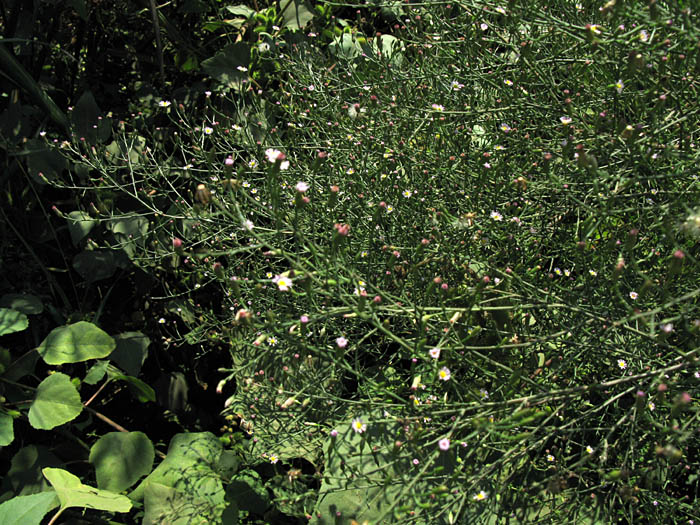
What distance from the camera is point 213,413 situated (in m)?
1.81

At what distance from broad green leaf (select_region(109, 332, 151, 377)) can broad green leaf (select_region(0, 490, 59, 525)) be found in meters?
0.49

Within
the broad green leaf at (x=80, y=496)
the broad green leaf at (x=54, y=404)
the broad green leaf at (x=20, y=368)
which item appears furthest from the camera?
the broad green leaf at (x=20, y=368)

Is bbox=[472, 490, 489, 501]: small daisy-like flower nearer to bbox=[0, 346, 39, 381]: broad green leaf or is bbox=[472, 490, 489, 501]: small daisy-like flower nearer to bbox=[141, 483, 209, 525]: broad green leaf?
bbox=[141, 483, 209, 525]: broad green leaf

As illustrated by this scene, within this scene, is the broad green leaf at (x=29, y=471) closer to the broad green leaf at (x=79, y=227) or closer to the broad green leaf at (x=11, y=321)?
the broad green leaf at (x=11, y=321)

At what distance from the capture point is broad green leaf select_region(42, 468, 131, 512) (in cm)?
120

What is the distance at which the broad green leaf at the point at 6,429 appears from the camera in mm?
1291

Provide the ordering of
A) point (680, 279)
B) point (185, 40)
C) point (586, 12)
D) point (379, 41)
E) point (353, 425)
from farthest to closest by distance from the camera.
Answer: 1. point (185, 40)
2. point (379, 41)
3. point (586, 12)
4. point (680, 279)
5. point (353, 425)

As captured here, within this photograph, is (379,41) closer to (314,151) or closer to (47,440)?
(314,151)

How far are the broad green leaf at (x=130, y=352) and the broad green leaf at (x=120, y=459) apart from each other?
19 cm

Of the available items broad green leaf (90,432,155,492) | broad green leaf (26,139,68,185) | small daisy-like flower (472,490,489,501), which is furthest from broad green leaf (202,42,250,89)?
small daisy-like flower (472,490,489,501)

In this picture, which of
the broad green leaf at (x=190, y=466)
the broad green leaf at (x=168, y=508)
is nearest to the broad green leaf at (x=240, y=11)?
the broad green leaf at (x=190, y=466)

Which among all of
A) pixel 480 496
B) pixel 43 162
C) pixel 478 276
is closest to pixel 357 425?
pixel 480 496

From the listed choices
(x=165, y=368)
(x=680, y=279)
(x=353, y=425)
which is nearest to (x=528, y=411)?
(x=353, y=425)

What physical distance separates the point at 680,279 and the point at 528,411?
1.85 feet
